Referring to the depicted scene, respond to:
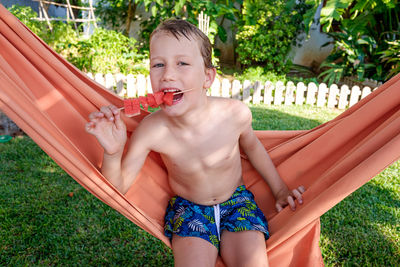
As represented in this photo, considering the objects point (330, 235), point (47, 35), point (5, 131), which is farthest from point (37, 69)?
point (47, 35)

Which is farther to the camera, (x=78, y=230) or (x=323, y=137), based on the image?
(x=78, y=230)

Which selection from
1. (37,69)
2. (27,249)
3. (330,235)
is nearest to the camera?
(37,69)

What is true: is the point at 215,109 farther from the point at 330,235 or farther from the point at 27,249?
the point at 27,249

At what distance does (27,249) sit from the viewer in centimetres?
187

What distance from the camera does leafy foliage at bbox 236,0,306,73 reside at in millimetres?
6809

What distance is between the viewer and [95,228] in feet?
6.75

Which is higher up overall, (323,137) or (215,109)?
(215,109)

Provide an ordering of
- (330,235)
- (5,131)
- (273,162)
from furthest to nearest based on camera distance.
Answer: (5,131) → (330,235) → (273,162)

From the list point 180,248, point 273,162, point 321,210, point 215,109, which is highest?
point 215,109

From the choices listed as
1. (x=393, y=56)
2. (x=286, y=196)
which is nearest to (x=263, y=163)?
(x=286, y=196)

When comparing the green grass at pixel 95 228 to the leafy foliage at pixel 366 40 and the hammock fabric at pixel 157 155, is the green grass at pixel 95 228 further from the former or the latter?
the leafy foliage at pixel 366 40

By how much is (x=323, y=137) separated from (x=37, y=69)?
140 centimetres

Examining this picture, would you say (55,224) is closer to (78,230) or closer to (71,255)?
(78,230)

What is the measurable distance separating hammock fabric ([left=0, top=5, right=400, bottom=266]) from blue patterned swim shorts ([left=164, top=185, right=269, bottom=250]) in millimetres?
62
